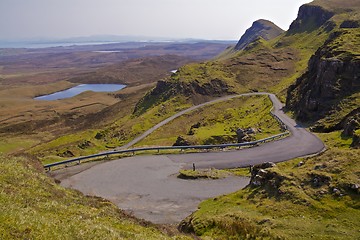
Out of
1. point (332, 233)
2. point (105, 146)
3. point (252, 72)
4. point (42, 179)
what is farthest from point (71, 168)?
point (252, 72)

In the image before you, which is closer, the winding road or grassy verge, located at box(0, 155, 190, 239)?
grassy verge, located at box(0, 155, 190, 239)

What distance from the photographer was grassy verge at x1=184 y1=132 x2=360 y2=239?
21703 millimetres

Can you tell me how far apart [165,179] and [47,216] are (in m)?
22.2

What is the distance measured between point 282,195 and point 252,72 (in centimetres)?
12843

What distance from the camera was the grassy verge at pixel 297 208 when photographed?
71.2 feet

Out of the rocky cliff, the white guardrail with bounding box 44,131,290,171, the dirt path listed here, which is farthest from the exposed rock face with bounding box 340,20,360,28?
the dirt path

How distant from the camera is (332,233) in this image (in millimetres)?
20969

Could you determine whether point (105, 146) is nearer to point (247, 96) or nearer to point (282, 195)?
point (247, 96)

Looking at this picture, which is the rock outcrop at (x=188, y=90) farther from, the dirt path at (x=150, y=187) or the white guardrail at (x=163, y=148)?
the dirt path at (x=150, y=187)

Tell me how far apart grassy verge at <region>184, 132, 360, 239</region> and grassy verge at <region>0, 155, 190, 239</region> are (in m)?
4.73

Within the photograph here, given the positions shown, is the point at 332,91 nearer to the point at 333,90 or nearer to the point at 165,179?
the point at 333,90

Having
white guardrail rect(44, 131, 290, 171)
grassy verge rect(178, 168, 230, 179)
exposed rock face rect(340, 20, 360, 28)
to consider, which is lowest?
white guardrail rect(44, 131, 290, 171)

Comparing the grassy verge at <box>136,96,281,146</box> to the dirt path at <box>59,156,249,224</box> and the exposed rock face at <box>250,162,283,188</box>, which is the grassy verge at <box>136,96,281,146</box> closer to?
the dirt path at <box>59,156,249,224</box>

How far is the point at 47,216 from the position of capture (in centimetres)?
1880
